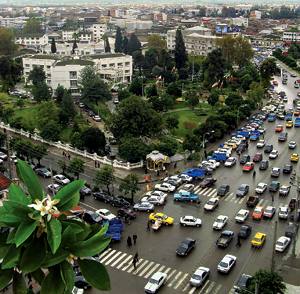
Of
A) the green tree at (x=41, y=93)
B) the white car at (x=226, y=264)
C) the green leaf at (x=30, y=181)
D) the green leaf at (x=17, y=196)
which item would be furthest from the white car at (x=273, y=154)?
the green leaf at (x=17, y=196)

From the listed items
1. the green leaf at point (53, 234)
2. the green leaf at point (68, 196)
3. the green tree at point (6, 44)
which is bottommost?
the green tree at point (6, 44)

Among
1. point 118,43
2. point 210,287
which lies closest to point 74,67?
point 118,43

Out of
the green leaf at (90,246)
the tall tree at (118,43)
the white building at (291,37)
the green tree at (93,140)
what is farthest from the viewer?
the white building at (291,37)

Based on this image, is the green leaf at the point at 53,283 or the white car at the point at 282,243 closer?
the green leaf at the point at 53,283

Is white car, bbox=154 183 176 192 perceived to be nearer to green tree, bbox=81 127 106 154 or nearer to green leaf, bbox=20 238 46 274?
Answer: green tree, bbox=81 127 106 154

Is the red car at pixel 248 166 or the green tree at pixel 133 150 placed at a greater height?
the green tree at pixel 133 150

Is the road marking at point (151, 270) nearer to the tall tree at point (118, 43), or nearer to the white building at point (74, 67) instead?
the white building at point (74, 67)

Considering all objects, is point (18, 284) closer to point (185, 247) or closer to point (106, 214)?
point (185, 247)
